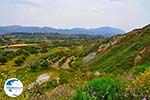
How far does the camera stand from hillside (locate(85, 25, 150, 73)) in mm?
43969

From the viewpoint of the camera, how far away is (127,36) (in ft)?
217

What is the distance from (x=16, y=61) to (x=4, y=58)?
572cm

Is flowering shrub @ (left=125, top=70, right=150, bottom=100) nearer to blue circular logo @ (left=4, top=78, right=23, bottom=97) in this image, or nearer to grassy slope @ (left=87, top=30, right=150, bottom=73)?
blue circular logo @ (left=4, top=78, right=23, bottom=97)

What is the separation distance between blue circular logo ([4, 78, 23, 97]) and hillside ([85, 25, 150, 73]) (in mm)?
26263

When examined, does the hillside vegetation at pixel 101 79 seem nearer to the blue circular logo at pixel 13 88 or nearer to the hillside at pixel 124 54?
the hillside at pixel 124 54

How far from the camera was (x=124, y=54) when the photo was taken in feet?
172

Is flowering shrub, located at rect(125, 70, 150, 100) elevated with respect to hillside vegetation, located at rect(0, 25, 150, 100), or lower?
elevated

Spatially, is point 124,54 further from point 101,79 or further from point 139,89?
point 139,89

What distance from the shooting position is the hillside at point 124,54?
4397 centimetres

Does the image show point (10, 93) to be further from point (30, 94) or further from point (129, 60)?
point (129, 60)

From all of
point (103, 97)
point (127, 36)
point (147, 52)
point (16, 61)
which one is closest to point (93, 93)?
point (103, 97)

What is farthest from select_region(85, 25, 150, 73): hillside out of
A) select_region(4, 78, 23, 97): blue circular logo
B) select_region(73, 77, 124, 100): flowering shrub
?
select_region(4, 78, 23, 97): blue circular logo

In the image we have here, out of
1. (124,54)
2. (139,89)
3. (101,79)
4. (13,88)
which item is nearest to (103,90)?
(101,79)

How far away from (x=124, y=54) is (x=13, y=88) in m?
43.0
